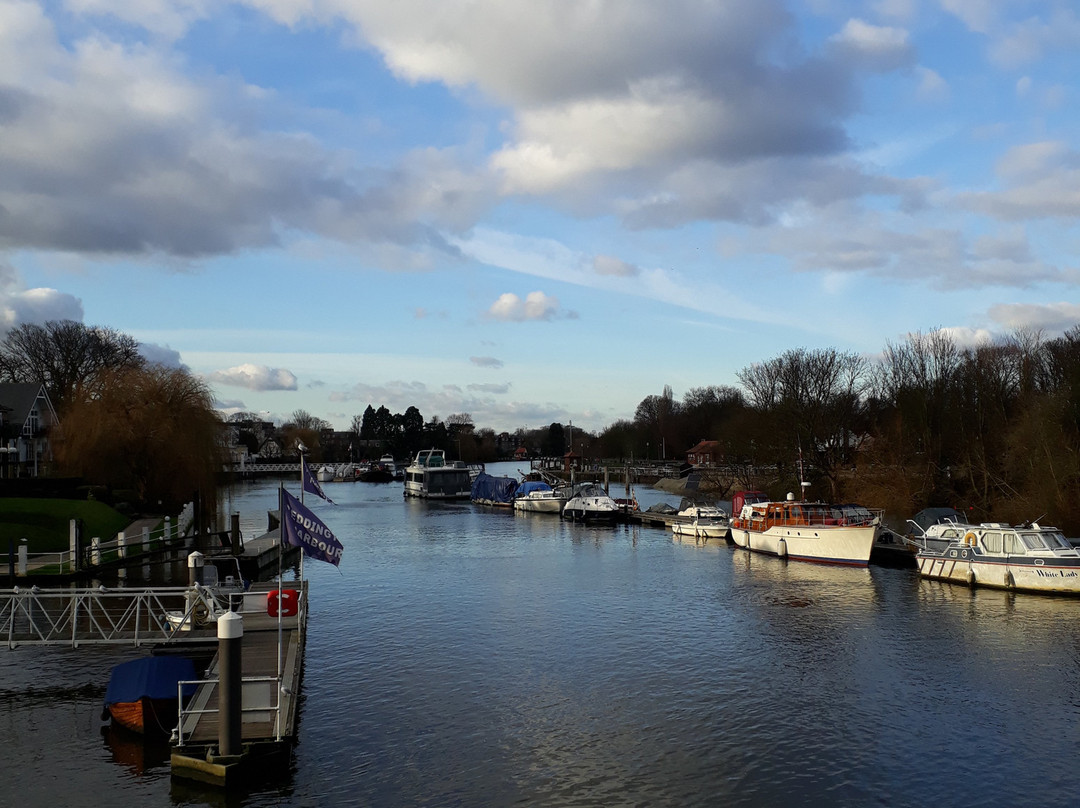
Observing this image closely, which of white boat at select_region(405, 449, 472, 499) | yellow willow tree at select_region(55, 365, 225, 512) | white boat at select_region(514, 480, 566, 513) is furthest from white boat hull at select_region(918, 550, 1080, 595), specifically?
white boat at select_region(405, 449, 472, 499)

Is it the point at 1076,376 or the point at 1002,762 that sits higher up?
the point at 1076,376

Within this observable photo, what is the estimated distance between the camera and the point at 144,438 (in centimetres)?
6247

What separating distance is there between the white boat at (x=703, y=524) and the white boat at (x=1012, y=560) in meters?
22.8

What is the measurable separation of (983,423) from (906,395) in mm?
6848

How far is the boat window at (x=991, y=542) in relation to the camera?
38688 mm

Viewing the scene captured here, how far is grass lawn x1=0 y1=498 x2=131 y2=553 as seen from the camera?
1766 inches

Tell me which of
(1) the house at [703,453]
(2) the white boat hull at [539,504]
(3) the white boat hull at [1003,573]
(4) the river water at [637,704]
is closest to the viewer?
(4) the river water at [637,704]

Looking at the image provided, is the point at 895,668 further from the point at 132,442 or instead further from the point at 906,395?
the point at 132,442

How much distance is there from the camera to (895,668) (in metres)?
25.6

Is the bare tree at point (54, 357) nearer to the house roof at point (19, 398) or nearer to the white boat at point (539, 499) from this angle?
the house roof at point (19, 398)

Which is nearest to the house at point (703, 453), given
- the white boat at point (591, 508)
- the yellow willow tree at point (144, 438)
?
the white boat at point (591, 508)

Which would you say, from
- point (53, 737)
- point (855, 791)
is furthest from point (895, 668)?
point (53, 737)

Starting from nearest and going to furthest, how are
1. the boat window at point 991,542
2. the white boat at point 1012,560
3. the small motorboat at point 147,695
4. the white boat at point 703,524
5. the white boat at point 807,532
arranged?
the small motorboat at point 147,695
the white boat at point 1012,560
the boat window at point 991,542
the white boat at point 807,532
the white boat at point 703,524

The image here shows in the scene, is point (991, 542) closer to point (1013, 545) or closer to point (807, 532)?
point (1013, 545)
